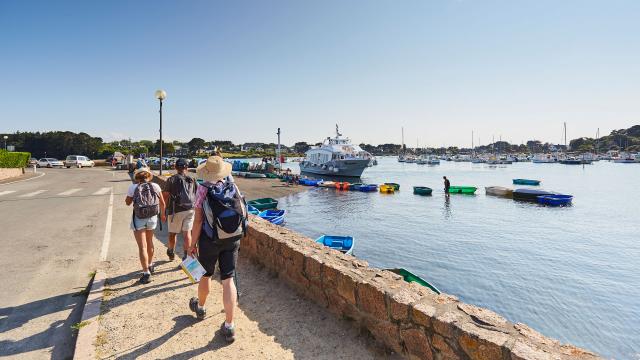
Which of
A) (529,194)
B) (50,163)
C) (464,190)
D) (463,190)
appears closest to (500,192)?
(529,194)

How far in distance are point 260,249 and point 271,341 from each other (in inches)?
117

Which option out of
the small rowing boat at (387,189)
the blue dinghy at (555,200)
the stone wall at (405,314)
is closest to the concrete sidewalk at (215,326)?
the stone wall at (405,314)

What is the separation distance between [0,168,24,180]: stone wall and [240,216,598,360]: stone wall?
3692 cm

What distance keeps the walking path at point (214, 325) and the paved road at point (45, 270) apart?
59 cm

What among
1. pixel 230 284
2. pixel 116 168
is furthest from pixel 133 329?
pixel 116 168

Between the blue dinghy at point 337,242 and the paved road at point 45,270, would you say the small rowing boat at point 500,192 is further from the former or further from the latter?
the paved road at point 45,270

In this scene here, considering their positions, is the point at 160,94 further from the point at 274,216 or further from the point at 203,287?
the point at 203,287

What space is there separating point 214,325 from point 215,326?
29mm

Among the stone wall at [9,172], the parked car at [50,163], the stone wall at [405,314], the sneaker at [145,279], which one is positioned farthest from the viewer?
the parked car at [50,163]

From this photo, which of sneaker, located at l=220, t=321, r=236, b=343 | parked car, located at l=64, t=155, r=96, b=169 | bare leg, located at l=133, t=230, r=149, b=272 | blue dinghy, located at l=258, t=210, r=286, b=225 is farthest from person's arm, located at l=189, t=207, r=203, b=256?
parked car, located at l=64, t=155, r=96, b=169

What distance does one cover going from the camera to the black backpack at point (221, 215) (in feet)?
13.5

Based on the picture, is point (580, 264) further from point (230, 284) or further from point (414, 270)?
point (230, 284)

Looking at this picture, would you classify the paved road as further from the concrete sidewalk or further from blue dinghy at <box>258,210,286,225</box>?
blue dinghy at <box>258,210,286,225</box>

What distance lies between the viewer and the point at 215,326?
15.5 feet
